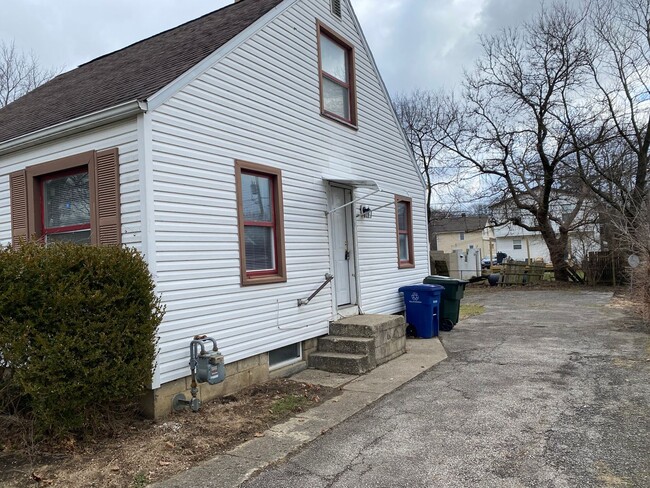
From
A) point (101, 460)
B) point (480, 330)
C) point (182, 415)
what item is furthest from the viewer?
point (480, 330)

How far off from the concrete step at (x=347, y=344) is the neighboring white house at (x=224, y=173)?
192 millimetres

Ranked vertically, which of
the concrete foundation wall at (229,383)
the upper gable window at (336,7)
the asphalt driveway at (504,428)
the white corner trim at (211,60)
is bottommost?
the asphalt driveway at (504,428)

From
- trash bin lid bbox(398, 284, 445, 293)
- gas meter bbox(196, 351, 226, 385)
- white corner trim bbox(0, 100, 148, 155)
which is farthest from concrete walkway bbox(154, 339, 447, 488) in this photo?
white corner trim bbox(0, 100, 148, 155)

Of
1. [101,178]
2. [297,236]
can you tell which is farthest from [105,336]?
[297,236]

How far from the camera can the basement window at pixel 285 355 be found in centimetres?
678

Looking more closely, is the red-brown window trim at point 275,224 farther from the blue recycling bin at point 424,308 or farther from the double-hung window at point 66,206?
the blue recycling bin at point 424,308

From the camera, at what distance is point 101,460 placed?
3.97 meters

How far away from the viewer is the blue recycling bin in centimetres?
966

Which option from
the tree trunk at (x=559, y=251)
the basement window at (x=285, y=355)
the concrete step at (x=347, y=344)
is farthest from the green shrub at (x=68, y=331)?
the tree trunk at (x=559, y=251)

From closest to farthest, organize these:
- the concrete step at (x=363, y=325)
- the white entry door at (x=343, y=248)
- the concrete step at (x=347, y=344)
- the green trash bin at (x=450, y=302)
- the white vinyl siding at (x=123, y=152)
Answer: the white vinyl siding at (x=123, y=152) < the concrete step at (x=347, y=344) < the concrete step at (x=363, y=325) < the white entry door at (x=343, y=248) < the green trash bin at (x=450, y=302)

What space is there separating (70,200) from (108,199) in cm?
90

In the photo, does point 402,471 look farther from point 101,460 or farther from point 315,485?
point 101,460

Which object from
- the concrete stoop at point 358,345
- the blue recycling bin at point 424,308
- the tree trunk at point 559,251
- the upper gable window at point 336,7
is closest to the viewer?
the concrete stoop at point 358,345

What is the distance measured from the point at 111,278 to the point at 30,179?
2805 mm
